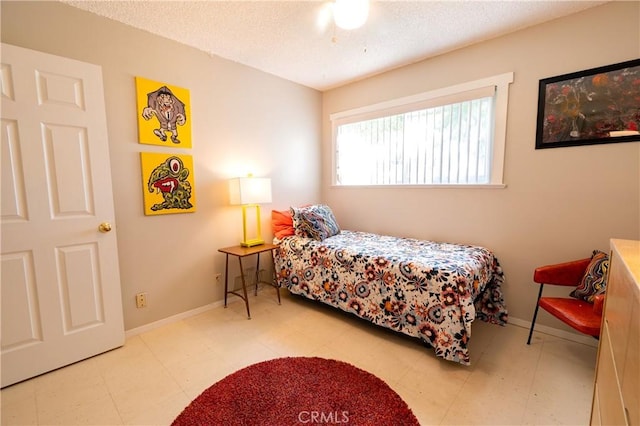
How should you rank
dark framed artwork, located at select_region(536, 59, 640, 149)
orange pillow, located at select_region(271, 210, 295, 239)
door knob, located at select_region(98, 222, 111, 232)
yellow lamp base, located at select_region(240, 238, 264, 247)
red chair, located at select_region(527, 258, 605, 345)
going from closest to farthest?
Result: red chair, located at select_region(527, 258, 605, 345) < dark framed artwork, located at select_region(536, 59, 640, 149) < door knob, located at select_region(98, 222, 111, 232) < yellow lamp base, located at select_region(240, 238, 264, 247) < orange pillow, located at select_region(271, 210, 295, 239)

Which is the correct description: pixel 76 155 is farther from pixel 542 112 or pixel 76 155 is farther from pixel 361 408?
pixel 542 112

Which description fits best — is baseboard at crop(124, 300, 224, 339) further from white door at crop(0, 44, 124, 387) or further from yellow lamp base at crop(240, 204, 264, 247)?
yellow lamp base at crop(240, 204, 264, 247)

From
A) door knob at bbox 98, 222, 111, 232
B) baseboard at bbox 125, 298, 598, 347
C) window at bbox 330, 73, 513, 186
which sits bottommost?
baseboard at bbox 125, 298, 598, 347

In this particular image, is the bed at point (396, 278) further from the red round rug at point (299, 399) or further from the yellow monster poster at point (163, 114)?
the yellow monster poster at point (163, 114)

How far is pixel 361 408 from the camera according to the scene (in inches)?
59.1

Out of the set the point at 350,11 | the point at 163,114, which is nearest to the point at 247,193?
the point at 163,114

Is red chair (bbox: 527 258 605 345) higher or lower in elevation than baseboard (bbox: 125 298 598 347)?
higher

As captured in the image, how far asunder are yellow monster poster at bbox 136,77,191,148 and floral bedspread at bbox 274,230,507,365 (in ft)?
4.75

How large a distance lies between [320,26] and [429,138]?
1.49 metres

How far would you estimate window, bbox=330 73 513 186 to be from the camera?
2449mm

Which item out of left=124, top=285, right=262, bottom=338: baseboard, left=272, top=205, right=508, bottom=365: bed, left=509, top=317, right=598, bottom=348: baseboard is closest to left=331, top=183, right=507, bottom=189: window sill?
left=272, top=205, right=508, bottom=365: bed

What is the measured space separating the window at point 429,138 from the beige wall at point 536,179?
4.0 inches

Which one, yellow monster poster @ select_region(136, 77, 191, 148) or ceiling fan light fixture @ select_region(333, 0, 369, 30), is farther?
yellow monster poster @ select_region(136, 77, 191, 148)

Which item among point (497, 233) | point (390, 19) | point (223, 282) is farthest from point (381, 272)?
point (390, 19)
